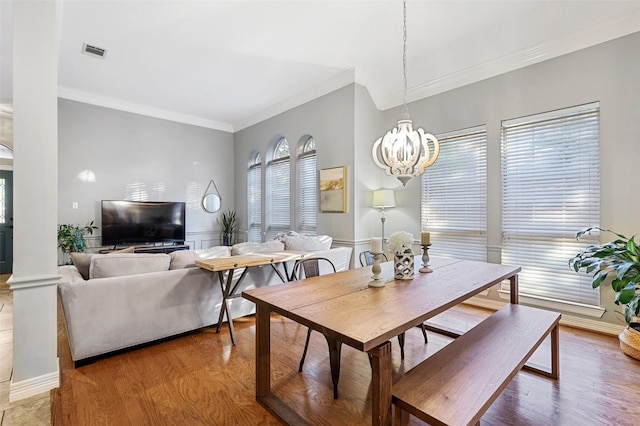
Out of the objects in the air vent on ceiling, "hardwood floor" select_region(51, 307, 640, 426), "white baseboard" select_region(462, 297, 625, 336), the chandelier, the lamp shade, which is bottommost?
"hardwood floor" select_region(51, 307, 640, 426)

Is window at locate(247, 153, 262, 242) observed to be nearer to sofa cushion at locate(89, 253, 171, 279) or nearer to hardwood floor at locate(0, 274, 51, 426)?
sofa cushion at locate(89, 253, 171, 279)

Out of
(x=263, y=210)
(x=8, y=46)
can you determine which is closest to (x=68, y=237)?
(x=8, y=46)

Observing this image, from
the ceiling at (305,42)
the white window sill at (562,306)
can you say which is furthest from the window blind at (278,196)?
the white window sill at (562,306)

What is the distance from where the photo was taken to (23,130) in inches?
78.2

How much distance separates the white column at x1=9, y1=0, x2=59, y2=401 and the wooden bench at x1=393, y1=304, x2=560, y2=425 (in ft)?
7.76

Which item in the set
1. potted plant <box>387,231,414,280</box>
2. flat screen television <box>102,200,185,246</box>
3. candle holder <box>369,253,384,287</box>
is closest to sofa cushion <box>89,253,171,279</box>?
candle holder <box>369,253,384,287</box>

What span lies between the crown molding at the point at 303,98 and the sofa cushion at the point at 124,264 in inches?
137

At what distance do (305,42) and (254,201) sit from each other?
379 centimetres

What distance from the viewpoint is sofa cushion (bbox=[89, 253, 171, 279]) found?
8.20 ft

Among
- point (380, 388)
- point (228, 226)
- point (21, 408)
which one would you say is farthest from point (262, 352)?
point (228, 226)

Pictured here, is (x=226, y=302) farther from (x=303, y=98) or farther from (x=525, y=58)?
(x=525, y=58)

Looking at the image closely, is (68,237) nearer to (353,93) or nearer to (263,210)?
(263,210)

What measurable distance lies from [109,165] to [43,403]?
4672 mm

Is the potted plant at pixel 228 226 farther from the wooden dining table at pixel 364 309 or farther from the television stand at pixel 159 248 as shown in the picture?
the wooden dining table at pixel 364 309
